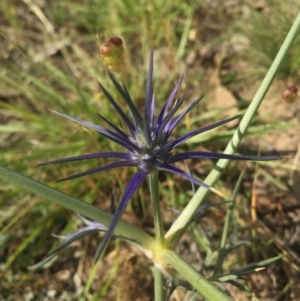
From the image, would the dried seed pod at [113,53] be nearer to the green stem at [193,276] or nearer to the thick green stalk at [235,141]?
the thick green stalk at [235,141]

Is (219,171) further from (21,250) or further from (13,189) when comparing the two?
(13,189)

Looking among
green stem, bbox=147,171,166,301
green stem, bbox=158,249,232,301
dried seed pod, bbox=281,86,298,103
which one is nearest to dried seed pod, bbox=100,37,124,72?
green stem, bbox=147,171,166,301

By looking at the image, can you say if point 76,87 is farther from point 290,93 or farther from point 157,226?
point 157,226

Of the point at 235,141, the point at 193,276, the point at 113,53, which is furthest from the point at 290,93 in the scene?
the point at 193,276

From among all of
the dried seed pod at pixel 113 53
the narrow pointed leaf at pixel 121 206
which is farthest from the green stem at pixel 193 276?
the dried seed pod at pixel 113 53

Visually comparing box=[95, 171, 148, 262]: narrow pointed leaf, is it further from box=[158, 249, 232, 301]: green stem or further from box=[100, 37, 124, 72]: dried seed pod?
box=[100, 37, 124, 72]: dried seed pod

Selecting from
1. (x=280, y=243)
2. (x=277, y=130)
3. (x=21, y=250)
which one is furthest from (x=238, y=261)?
(x=21, y=250)
